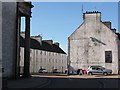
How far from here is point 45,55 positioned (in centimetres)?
8544

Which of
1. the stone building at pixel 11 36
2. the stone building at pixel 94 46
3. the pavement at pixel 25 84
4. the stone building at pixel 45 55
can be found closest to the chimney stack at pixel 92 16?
the stone building at pixel 94 46

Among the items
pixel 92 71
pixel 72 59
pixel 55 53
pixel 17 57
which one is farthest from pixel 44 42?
pixel 17 57

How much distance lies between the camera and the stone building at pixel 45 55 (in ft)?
258

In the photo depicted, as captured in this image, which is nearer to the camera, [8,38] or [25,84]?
[25,84]

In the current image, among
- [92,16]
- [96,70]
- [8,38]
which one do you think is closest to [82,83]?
[8,38]

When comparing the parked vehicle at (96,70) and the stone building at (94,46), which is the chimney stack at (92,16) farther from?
the parked vehicle at (96,70)

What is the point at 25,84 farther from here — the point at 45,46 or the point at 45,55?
the point at 45,46

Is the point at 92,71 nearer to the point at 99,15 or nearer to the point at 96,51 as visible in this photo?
the point at 96,51

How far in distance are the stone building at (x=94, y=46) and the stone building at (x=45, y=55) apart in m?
21.8

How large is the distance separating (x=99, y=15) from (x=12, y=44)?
93.9 feet

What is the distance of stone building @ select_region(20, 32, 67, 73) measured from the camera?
78.6 meters

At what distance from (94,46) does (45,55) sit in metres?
32.1

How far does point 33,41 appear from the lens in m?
82.1

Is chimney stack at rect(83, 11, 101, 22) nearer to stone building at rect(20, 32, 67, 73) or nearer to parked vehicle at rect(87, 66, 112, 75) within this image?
parked vehicle at rect(87, 66, 112, 75)
